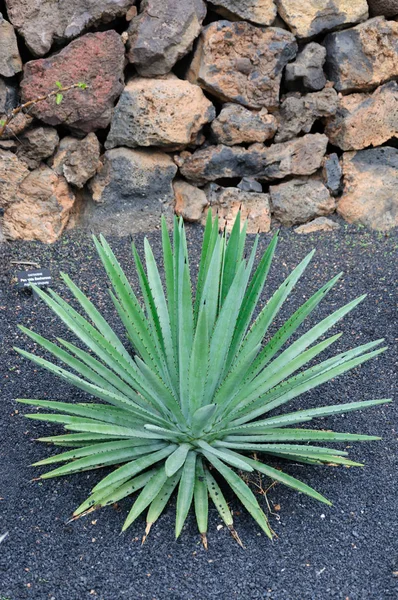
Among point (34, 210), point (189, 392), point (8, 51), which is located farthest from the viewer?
point (34, 210)

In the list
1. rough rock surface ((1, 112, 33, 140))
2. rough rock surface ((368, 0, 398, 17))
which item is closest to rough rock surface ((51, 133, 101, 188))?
rough rock surface ((1, 112, 33, 140))

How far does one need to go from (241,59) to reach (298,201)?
39.3 inches

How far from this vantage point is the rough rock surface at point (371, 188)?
4332 mm

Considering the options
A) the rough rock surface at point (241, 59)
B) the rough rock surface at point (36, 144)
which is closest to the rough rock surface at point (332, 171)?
the rough rock surface at point (241, 59)

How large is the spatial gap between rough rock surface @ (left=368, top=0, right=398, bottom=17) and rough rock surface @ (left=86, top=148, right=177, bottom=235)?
1.72 metres

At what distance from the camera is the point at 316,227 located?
4.28 metres

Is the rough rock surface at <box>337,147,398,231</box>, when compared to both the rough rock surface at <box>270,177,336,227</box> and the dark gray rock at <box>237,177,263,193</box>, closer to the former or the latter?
the rough rock surface at <box>270,177,336,227</box>

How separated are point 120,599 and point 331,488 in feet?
2.63

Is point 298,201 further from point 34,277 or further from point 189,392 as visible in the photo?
point 189,392

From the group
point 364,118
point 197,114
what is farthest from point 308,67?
point 197,114

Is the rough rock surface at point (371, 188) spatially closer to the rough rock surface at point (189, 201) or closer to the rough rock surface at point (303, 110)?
the rough rock surface at point (303, 110)

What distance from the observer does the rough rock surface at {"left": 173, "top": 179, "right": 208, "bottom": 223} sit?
419 cm

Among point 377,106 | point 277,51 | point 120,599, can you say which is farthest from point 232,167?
point 120,599

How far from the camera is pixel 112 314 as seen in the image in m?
3.15
